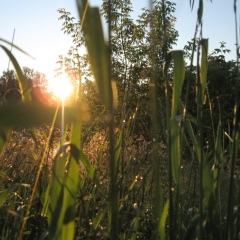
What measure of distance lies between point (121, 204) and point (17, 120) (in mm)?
1285

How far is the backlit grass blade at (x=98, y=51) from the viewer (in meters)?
0.53

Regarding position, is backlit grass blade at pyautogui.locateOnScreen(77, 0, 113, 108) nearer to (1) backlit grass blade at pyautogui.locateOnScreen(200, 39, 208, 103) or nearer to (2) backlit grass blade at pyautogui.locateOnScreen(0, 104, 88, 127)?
(2) backlit grass blade at pyautogui.locateOnScreen(0, 104, 88, 127)

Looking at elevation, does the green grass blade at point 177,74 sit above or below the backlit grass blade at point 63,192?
above

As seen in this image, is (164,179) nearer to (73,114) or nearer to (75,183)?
(75,183)

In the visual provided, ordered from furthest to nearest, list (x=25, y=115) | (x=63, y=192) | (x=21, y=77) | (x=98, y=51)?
(x=21, y=77)
(x=63, y=192)
(x=98, y=51)
(x=25, y=115)

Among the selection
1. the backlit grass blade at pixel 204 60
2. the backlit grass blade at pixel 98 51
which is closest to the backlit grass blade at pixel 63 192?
the backlit grass blade at pixel 98 51

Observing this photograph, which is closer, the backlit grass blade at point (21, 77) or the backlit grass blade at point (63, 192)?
the backlit grass blade at point (63, 192)

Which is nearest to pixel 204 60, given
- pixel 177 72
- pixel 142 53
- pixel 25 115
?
pixel 177 72

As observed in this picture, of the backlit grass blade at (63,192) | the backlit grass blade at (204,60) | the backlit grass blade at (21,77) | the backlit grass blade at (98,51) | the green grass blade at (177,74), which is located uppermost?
the backlit grass blade at (204,60)

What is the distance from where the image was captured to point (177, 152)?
1.03 m

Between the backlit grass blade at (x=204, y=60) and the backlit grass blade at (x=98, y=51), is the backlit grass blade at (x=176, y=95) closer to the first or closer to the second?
the backlit grass blade at (x=204, y=60)

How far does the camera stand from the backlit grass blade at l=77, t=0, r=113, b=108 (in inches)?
21.0

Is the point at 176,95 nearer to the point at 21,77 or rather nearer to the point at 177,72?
the point at 177,72

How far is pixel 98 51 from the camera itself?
21.6 inches
